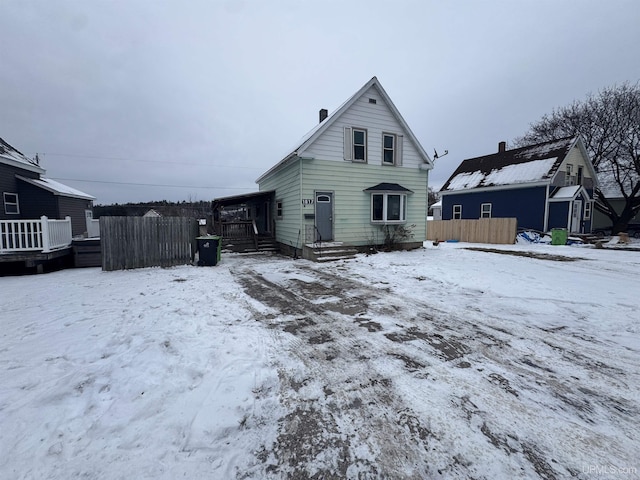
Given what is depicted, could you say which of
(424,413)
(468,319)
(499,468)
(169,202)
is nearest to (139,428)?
(424,413)

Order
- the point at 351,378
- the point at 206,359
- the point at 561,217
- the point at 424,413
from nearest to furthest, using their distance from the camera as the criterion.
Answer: the point at 424,413 < the point at 351,378 < the point at 206,359 < the point at 561,217

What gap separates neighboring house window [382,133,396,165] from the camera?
44.0 feet

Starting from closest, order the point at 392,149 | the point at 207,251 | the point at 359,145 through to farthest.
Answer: the point at 207,251, the point at 359,145, the point at 392,149

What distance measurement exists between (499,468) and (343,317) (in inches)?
126

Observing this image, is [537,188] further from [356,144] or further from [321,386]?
[321,386]

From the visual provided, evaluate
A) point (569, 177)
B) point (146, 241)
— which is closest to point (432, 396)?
point (146, 241)

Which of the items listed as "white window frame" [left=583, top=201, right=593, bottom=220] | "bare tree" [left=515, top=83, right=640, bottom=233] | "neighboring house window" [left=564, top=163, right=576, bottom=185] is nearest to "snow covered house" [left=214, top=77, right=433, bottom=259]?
"neighboring house window" [left=564, top=163, right=576, bottom=185]

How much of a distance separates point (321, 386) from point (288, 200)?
11.3 metres

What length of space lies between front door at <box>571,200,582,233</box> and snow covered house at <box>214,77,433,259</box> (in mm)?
12711

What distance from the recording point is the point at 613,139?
2158 centimetres

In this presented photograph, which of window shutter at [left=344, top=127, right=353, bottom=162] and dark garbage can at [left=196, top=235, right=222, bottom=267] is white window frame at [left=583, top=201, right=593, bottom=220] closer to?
window shutter at [left=344, top=127, right=353, bottom=162]

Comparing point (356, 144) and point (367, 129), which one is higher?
point (367, 129)

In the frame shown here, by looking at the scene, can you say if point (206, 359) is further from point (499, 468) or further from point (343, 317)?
point (499, 468)

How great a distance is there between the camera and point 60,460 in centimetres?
201
